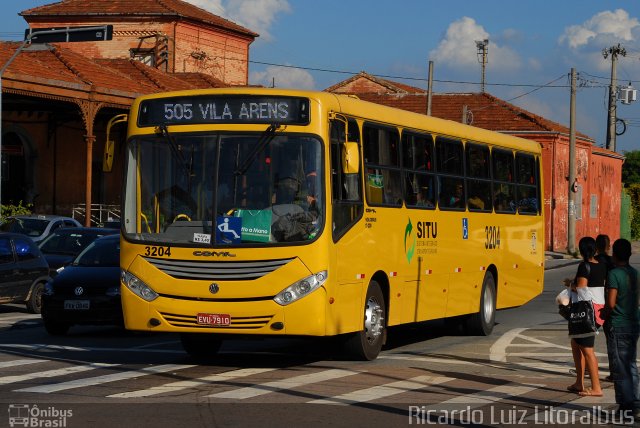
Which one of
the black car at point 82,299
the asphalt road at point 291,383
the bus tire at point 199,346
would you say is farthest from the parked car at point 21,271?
the bus tire at point 199,346

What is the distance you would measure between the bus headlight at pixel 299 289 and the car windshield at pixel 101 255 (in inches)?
260

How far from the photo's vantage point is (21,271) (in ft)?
75.3

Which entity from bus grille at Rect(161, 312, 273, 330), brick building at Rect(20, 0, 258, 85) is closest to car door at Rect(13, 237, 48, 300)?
bus grille at Rect(161, 312, 273, 330)

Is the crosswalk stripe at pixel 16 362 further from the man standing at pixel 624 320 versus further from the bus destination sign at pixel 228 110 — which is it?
the man standing at pixel 624 320

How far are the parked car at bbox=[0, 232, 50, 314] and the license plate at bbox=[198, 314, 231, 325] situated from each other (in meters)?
9.67

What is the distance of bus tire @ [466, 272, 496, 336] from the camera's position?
1914 centimetres

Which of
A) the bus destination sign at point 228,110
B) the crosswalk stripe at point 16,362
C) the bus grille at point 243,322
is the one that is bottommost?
the crosswalk stripe at point 16,362

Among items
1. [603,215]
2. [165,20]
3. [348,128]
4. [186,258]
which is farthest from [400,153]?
[603,215]

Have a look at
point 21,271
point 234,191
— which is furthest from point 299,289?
point 21,271

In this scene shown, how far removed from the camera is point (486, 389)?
501 inches

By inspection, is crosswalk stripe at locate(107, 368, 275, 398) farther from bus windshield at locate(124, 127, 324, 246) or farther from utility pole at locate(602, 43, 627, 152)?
utility pole at locate(602, 43, 627, 152)

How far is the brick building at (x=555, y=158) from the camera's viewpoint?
2324 inches

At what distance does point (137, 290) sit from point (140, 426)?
13.7 feet

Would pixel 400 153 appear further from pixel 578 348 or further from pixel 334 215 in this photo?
pixel 578 348
